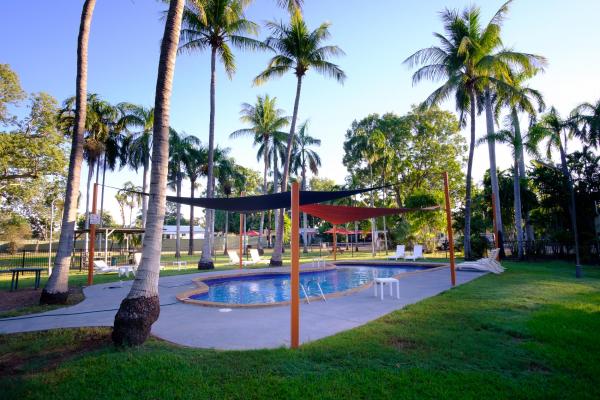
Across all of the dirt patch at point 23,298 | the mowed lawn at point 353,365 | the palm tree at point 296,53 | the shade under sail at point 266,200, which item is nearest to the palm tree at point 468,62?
the palm tree at point 296,53

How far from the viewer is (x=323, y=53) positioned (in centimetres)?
1700

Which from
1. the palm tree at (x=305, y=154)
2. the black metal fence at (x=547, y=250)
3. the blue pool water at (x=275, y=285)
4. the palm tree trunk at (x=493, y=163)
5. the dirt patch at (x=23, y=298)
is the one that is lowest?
the blue pool water at (x=275, y=285)

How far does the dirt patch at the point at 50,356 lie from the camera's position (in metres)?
3.74

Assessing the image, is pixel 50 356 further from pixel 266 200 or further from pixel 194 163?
pixel 194 163

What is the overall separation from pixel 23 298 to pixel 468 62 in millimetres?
19023

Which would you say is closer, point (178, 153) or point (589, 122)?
point (589, 122)

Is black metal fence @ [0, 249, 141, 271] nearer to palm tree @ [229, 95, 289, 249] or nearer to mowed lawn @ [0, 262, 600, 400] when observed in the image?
palm tree @ [229, 95, 289, 249]

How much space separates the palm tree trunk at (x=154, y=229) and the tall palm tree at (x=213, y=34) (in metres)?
11.4

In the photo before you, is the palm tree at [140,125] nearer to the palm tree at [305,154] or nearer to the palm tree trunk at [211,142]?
the palm tree trunk at [211,142]

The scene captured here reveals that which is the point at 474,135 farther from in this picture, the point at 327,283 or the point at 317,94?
the point at 327,283

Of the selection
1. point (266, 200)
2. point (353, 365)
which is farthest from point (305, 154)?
point (353, 365)

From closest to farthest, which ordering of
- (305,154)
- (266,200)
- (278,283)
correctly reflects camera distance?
(266,200) < (278,283) < (305,154)

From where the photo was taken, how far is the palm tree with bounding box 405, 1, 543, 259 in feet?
49.9

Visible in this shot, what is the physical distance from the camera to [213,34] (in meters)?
16.2
